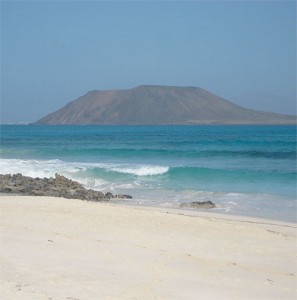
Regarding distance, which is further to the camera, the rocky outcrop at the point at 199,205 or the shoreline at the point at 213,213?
the rocky outcrop at the point at 199,205

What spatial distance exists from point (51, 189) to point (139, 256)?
996 cm

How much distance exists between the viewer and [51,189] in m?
17.7

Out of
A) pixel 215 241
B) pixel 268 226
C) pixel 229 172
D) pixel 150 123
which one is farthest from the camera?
pixel 150 123

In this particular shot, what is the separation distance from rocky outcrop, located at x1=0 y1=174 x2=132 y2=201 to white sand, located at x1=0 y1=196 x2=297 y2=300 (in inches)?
165

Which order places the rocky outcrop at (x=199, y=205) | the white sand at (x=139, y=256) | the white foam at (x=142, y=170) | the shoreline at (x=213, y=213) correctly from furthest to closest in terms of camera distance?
the white foam at (x=142, y=170), the rocky outcrop at (x=199, y=205), the shoreline at (x=213, y=213), the white sand at (x=139, y=256)

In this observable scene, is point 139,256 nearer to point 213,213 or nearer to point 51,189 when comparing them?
point 213,213

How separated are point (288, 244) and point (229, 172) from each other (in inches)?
689

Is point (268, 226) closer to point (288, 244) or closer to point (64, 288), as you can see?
point (288, 244)

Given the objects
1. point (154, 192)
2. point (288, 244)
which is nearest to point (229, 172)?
point (154, 192)

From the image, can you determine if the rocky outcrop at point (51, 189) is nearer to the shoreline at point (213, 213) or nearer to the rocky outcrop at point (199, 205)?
the shoreline at point (213, 213)

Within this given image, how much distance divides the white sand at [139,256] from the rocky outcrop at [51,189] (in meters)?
4.19

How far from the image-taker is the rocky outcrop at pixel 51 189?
55.6 feet

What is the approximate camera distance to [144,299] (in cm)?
618

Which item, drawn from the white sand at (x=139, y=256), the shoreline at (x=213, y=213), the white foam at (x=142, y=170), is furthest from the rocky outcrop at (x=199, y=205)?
the white foam at (x=142, y=170)
